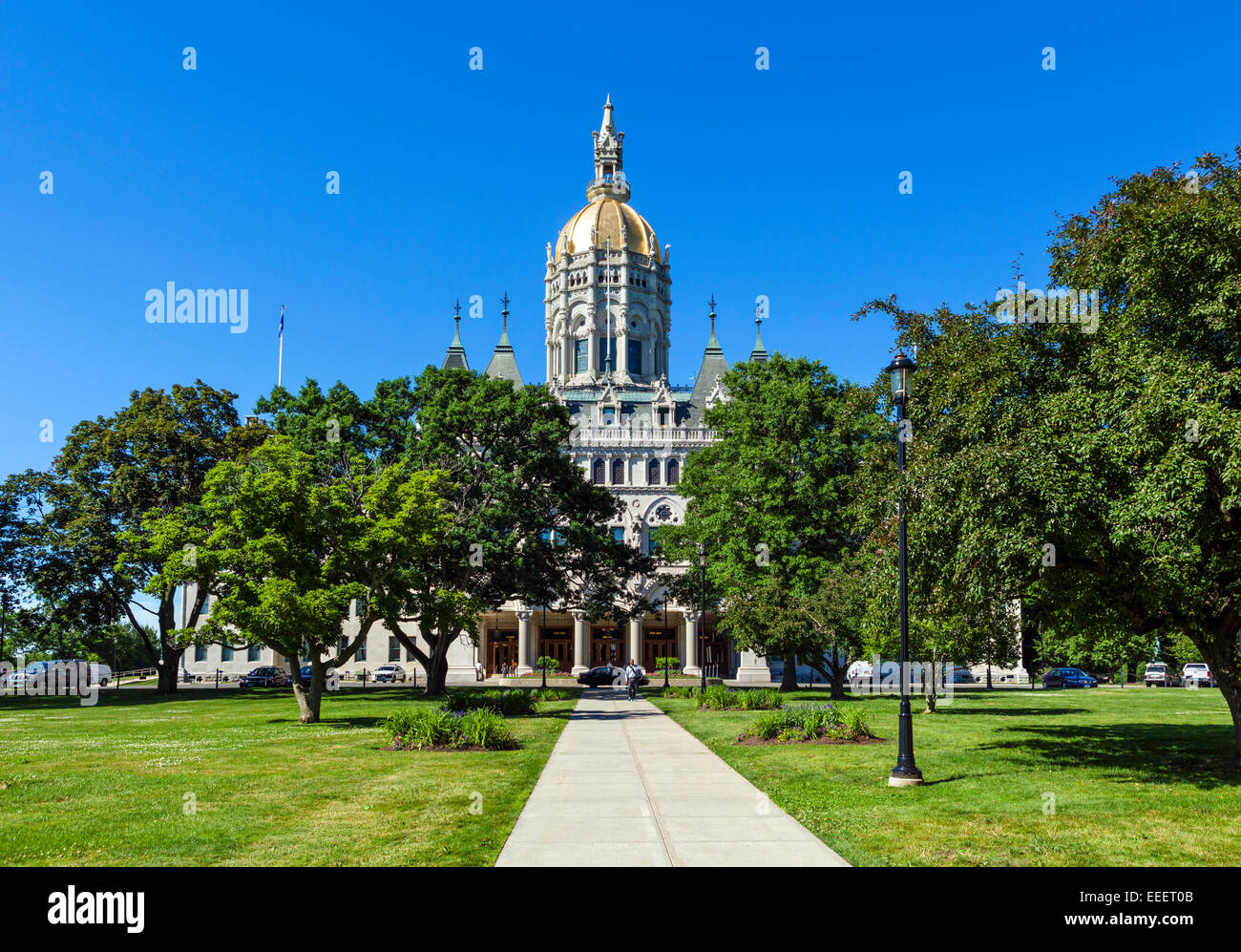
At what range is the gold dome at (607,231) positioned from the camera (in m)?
94.6

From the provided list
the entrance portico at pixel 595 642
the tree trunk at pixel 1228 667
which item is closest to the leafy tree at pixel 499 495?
the tree trunk at pixel 1228 667

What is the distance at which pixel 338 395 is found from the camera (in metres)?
42.6

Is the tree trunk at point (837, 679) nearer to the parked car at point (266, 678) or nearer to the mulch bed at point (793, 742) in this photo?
the mulch bed at point (793, 742)

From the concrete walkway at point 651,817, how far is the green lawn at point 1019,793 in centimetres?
54

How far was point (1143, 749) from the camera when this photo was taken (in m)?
20.1

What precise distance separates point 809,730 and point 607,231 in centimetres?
8007

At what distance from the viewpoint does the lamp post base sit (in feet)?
48.4

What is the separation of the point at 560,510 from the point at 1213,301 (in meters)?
32.4

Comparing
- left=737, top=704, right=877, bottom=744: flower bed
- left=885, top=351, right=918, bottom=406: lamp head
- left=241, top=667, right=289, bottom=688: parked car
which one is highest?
left=885, top=351, right=918, bottom=406: lamp head

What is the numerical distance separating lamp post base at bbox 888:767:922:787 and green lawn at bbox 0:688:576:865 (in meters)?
5.86

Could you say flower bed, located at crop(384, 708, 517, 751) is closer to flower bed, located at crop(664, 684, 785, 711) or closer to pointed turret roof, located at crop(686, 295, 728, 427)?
flower bed, located at crop(664, 684, 785, 711)

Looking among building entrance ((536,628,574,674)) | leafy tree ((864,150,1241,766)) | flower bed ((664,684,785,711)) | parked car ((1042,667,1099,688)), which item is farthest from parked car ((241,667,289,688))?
leafy tree ((864,150,1241,766))

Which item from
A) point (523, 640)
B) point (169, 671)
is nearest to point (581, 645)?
point (523, 640)
